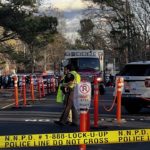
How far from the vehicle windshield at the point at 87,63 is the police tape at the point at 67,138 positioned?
28.4m

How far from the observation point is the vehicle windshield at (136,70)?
20.3m

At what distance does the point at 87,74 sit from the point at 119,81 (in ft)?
56.8

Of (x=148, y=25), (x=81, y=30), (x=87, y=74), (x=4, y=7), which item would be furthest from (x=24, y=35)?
(x=81, y=30)

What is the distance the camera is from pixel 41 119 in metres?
19.1

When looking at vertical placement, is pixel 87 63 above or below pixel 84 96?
above

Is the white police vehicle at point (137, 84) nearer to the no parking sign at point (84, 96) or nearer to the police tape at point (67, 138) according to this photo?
the no parking sign at point (84, 96)

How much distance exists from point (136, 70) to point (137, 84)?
56 centimetres

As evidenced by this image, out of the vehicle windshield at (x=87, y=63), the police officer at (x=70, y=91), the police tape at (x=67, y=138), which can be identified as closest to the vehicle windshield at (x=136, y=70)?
the police officer at (x=70, y=91)

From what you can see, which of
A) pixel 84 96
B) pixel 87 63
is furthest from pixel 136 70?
pixel 87 63

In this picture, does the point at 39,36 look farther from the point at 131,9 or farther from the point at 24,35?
the point at 131,9

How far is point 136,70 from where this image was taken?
67.5 ft

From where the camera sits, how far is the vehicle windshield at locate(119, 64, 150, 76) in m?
20.3

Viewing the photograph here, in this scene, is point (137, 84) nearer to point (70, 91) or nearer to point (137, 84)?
point (137, 84)

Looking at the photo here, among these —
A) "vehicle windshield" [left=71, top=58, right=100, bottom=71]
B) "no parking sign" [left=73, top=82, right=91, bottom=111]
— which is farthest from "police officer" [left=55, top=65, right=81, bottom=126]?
"vehicle windshield" [left=71, top=58, right=100, bottom=71]
